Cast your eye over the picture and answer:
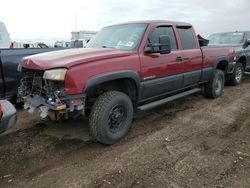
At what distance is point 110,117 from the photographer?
159 inches

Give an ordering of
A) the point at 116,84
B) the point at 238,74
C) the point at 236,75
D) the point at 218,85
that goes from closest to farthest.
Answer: the point at 116,84, the point at 218,85, the point at 236,75, the point at 238,74

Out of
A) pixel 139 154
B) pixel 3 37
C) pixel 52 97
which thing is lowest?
pixel 139 154

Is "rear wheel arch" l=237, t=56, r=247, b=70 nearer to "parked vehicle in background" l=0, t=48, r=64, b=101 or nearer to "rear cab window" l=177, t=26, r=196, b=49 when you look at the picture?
"rear cab window" l=177, t=26, r=196, b=49

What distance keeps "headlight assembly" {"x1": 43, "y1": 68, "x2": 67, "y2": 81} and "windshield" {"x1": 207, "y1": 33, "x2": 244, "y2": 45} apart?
7.65 metres

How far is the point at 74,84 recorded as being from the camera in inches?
136

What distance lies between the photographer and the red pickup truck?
356 centimetres

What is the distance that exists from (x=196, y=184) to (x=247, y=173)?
71cm

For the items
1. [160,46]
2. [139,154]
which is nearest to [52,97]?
[139,154]

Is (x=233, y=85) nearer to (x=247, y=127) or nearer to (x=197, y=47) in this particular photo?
(x=197, y=47)

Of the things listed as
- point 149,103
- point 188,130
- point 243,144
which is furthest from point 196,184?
point 149,103

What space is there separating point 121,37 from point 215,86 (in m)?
3.23

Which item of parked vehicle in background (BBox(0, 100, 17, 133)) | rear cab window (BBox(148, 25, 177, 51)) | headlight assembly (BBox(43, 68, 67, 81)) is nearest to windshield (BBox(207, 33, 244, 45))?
rear cab window (BBox(148, 25, 177, 51))

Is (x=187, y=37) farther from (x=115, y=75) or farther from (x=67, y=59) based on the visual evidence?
(x=67, y=59)

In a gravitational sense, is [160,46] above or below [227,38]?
below
